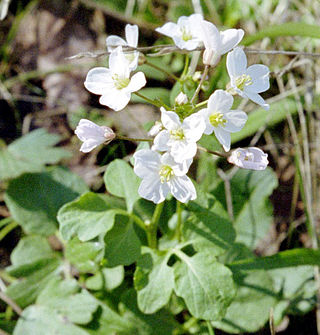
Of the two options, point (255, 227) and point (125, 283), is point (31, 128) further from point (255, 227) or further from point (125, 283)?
point (255, 227)

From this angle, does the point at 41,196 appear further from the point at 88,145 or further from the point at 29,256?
the point at 88,145

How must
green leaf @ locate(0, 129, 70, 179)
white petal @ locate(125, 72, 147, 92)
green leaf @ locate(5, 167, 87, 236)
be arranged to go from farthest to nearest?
green leaf @ locate(0, 129, 70, 179)
green leaf @ locate(5, 167, 87, 236)
white petal @ locate(125, 72, 147, 92)

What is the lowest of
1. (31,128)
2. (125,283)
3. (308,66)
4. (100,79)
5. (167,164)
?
(125,283)

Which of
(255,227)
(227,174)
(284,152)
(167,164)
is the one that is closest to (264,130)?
(284,152)

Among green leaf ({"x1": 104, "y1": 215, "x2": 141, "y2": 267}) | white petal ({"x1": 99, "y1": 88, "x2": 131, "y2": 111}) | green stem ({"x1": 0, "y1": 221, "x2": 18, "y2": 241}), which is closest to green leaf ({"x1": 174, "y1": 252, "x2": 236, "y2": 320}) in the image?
green leaf ({"x1": 104, "y1": 215, "x2": 141, "y2": 267})

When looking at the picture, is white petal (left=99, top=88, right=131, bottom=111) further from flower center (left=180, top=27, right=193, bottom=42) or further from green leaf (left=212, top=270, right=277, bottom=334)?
green leaf (left=212, top=270, right=277, bottom=334)

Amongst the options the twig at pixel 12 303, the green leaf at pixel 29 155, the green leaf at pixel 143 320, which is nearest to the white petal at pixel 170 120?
the green leaf at pixel 143 320
